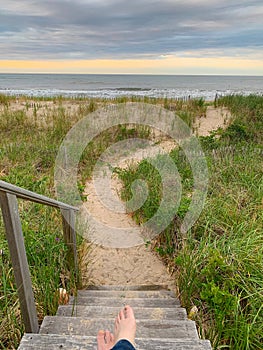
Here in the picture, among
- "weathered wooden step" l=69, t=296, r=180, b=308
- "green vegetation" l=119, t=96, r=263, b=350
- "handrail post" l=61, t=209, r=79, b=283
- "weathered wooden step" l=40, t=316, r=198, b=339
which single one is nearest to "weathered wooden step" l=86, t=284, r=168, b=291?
"green vegetation" l=119, t=96, r=263, b=350

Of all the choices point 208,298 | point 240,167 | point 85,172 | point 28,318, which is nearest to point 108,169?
point 85,172

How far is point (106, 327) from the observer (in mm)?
1835

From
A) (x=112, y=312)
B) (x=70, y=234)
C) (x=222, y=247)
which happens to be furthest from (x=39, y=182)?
(x=222, y=247)

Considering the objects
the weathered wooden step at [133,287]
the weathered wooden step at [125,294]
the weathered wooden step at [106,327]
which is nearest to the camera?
the weathered wooden step at [106,327]

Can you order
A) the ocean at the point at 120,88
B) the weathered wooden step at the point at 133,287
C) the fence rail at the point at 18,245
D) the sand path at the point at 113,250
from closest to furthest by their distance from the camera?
the fence rail at the point at 18,245, the weathered wooden step at the point at 133,287, the sand path at the point at 113,250, the ocean at the point at 120,88

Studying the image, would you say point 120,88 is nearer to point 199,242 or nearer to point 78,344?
point 199,242

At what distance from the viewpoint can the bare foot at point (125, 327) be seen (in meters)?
1.55

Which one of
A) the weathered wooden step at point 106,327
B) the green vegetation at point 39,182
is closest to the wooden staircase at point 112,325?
the weathered wooden step at point 106,327

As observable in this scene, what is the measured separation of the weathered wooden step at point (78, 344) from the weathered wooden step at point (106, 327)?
8.6 inches

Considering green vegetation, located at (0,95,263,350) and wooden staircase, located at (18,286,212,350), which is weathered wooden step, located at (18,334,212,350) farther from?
green vegetation, located at (0,95,263,350)

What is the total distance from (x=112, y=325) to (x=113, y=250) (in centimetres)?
221

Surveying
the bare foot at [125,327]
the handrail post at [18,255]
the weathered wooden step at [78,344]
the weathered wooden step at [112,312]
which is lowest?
the weathered wooden step at [112,312]

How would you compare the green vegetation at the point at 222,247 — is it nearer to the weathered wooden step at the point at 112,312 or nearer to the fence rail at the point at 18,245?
the weathered wooden step at the point at 112,312

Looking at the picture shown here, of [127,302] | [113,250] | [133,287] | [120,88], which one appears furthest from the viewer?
[120,88]
